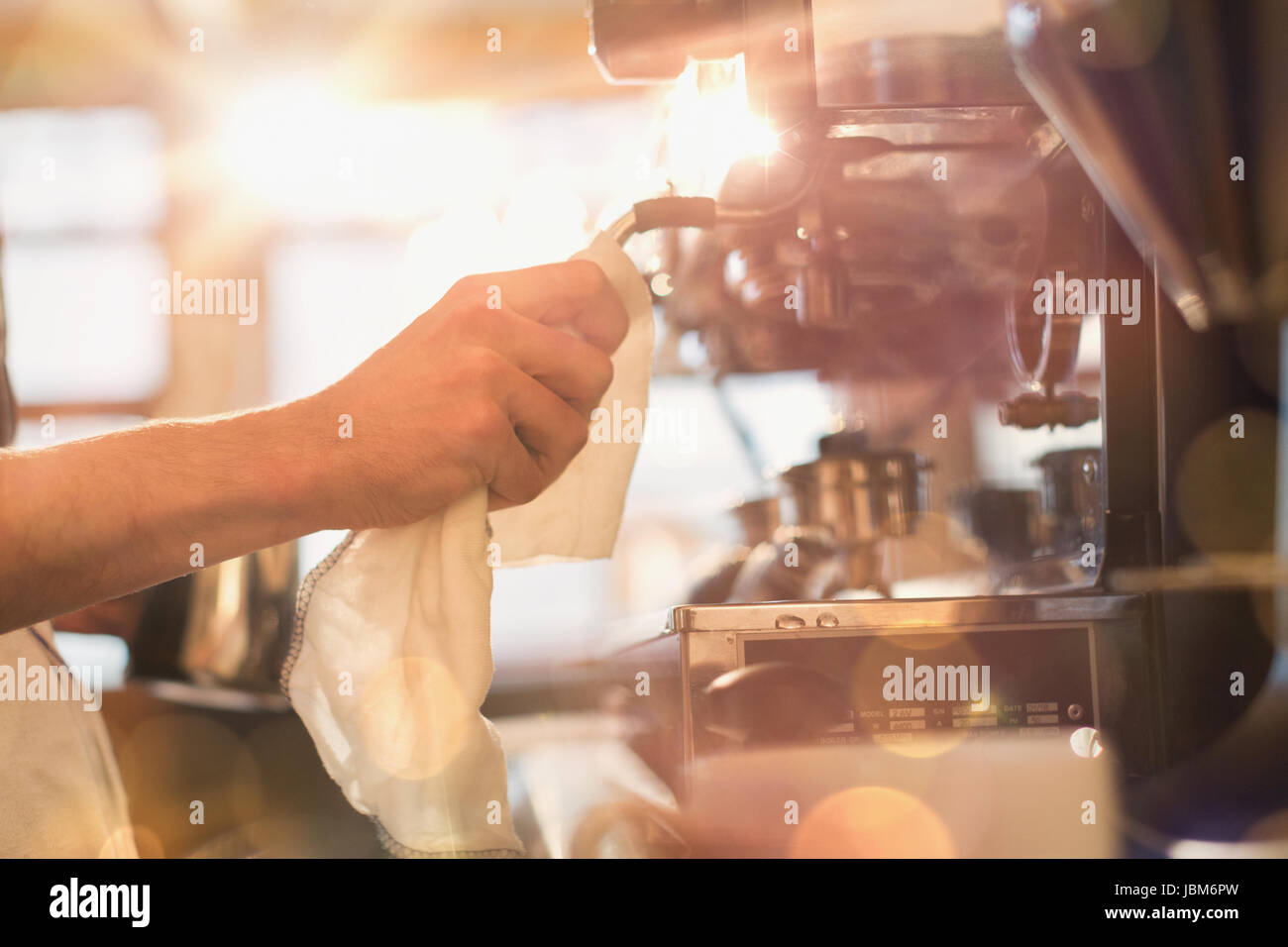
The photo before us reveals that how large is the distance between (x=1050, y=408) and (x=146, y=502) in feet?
1.68

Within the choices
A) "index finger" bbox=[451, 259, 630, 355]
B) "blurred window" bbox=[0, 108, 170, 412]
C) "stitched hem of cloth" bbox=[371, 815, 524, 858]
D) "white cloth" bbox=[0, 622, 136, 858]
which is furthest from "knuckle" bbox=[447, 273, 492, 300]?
"blurred window" bbox=[0, 108, 170, 412]

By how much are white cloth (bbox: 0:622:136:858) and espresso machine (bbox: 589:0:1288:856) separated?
1.21 feet

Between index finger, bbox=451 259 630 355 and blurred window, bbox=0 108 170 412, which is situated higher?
blurred window, bbox=0 108 170 412

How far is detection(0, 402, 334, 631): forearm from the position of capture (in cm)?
36

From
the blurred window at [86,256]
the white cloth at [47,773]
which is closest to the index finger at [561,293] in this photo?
the white cloth at [47,773]

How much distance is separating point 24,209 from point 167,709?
2135 millimetres

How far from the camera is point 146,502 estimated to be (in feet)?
1.21

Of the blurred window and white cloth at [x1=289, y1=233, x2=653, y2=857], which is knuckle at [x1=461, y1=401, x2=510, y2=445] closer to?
white cloth at [x1=289, y1=233, x2=653, y2=857]

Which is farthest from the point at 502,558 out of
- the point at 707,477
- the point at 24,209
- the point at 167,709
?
the point at 24,209

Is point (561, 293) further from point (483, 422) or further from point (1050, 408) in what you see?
point (1050, 408)

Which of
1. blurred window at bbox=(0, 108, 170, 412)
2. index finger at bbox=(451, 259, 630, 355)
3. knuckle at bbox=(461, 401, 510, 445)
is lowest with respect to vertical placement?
knuckle at bbox=(461, 401, 510, 445)

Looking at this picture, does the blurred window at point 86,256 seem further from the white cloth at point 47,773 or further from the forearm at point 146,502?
the forearm at point 146,502

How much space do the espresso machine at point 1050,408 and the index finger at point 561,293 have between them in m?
0.04

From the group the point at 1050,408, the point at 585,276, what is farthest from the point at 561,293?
the point at 1050,408
